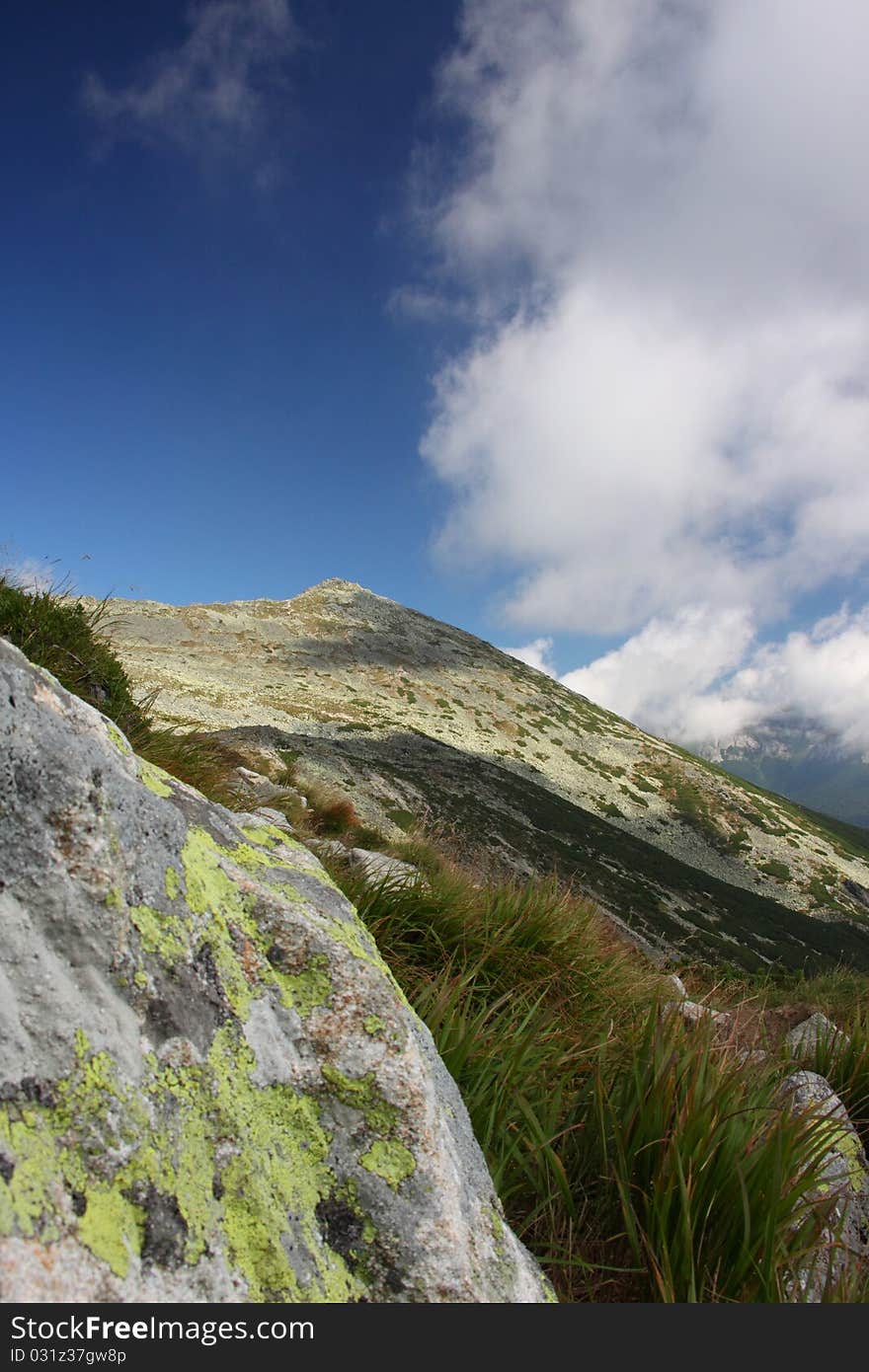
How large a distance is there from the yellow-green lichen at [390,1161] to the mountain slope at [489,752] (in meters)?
24.8

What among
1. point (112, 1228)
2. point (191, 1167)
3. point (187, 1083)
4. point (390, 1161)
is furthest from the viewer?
point (390, 1161)

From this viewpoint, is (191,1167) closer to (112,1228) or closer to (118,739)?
(112,1228)

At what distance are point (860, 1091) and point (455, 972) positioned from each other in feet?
12.8

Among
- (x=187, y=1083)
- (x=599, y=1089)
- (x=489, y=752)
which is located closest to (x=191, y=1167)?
(x=187, y=1083)

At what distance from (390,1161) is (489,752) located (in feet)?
256

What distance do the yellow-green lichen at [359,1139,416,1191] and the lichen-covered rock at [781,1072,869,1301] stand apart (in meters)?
1.94

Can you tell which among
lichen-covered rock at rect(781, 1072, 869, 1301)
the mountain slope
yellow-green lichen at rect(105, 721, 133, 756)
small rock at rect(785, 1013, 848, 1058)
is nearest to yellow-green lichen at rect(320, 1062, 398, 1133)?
yellow-green lichen at rect(105, 721, 133, 756)

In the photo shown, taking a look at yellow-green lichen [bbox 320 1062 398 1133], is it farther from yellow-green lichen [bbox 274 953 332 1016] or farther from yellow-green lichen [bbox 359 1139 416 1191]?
yellow-green lichen [bbox 274 953 332 1016]

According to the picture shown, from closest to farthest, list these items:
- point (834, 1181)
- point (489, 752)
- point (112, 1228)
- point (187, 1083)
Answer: point (112, 1228)
point (187, 1083)
point (834, 1181)
point (489, 752)

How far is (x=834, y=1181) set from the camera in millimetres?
3924

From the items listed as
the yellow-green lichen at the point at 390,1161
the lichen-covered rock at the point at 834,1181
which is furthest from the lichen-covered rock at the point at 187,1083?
the lichen-covered rock at the point at 834,1181

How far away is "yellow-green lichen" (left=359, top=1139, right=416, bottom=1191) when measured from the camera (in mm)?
2619

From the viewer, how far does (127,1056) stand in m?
2.29

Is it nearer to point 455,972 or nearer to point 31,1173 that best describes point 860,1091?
point 455,972
